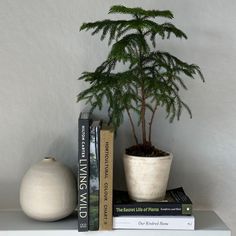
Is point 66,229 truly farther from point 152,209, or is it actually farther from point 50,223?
point 152,209

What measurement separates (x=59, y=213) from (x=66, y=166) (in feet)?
0.51

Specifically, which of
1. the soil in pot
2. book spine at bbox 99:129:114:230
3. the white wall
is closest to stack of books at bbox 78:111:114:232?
book spine at bbox 99:129:114:230

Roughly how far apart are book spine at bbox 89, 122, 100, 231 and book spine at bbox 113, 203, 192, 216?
A: 0.19 feet

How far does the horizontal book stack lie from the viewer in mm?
1144

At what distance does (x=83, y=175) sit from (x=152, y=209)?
22 centimetres

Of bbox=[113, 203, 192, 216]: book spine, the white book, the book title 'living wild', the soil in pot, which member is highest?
the soil in pot

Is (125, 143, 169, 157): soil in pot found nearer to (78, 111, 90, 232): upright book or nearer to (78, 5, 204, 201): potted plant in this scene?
(78, 5, 204, 201): potted plant

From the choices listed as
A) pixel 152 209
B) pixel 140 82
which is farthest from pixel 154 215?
pixel 140 82

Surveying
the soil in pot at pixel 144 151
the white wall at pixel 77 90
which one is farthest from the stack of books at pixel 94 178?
the white wall at pixel 77 90

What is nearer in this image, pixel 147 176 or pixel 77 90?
pixel 147 176

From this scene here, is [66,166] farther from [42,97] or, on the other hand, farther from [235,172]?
[235,172]

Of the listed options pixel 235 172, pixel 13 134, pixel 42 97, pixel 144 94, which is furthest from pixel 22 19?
pixel 235 172

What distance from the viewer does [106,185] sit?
1138mm

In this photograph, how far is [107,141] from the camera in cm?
112
